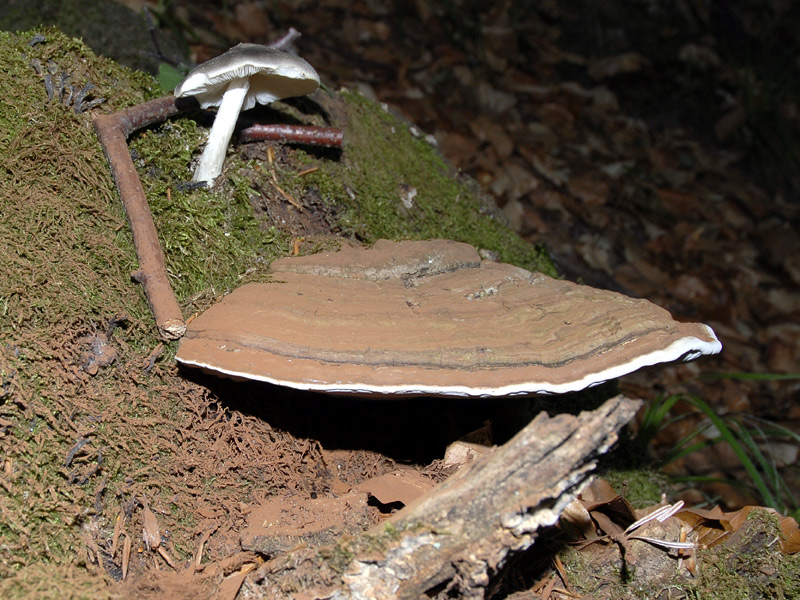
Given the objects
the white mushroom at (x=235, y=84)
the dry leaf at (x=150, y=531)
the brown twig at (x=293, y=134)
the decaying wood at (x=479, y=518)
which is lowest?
the dry leaf at (x=150, y=531)

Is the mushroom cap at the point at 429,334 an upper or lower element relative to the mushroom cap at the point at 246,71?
lower

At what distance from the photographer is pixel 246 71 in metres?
2.36

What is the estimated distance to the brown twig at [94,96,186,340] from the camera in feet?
7.41

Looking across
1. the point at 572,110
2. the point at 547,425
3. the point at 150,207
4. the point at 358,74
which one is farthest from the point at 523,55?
the point at 547,425

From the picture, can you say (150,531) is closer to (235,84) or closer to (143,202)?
(143,202)

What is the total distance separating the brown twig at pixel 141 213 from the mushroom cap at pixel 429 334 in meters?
0.13

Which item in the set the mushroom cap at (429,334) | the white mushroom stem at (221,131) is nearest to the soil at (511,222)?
the white mushroom stem at (221,131)

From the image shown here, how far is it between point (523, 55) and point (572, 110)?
3.97 ft

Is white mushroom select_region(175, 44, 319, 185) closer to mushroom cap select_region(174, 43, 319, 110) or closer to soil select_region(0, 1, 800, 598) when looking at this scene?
mushroom cap select_region(174, 43, 319, 110)

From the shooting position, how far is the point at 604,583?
2289 millimetres

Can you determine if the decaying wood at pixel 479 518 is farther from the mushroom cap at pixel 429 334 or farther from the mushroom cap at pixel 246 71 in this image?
the mushroom cap at pixel 246 71

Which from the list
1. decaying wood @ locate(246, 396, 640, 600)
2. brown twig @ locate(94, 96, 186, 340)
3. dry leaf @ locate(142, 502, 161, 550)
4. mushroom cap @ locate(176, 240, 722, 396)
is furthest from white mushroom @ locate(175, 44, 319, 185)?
decaying wood @ locate(246, 396, 640, 600)

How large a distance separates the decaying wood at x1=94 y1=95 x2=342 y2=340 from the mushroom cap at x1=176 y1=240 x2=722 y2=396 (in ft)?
0.46

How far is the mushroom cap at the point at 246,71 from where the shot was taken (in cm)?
229
